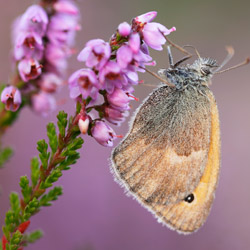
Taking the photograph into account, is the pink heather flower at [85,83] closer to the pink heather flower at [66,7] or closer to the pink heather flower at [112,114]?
the pink heather flower at [112,114]

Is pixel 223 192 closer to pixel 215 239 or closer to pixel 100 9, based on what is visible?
pixel 215 239

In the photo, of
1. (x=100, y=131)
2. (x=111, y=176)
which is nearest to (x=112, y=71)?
(x=100, y=131)

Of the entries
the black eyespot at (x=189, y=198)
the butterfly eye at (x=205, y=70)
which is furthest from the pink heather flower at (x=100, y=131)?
the butterfly eye at (x=205, y=70)

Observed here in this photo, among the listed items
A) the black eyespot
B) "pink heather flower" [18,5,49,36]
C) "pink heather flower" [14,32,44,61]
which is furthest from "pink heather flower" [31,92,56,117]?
the black eyespot

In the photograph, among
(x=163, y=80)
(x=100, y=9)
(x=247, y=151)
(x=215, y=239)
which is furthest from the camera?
(x=100, y=9)

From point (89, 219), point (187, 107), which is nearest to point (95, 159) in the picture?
point (89, 219)

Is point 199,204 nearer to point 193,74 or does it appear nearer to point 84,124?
point 193,74

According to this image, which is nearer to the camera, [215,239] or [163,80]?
[163,80]
